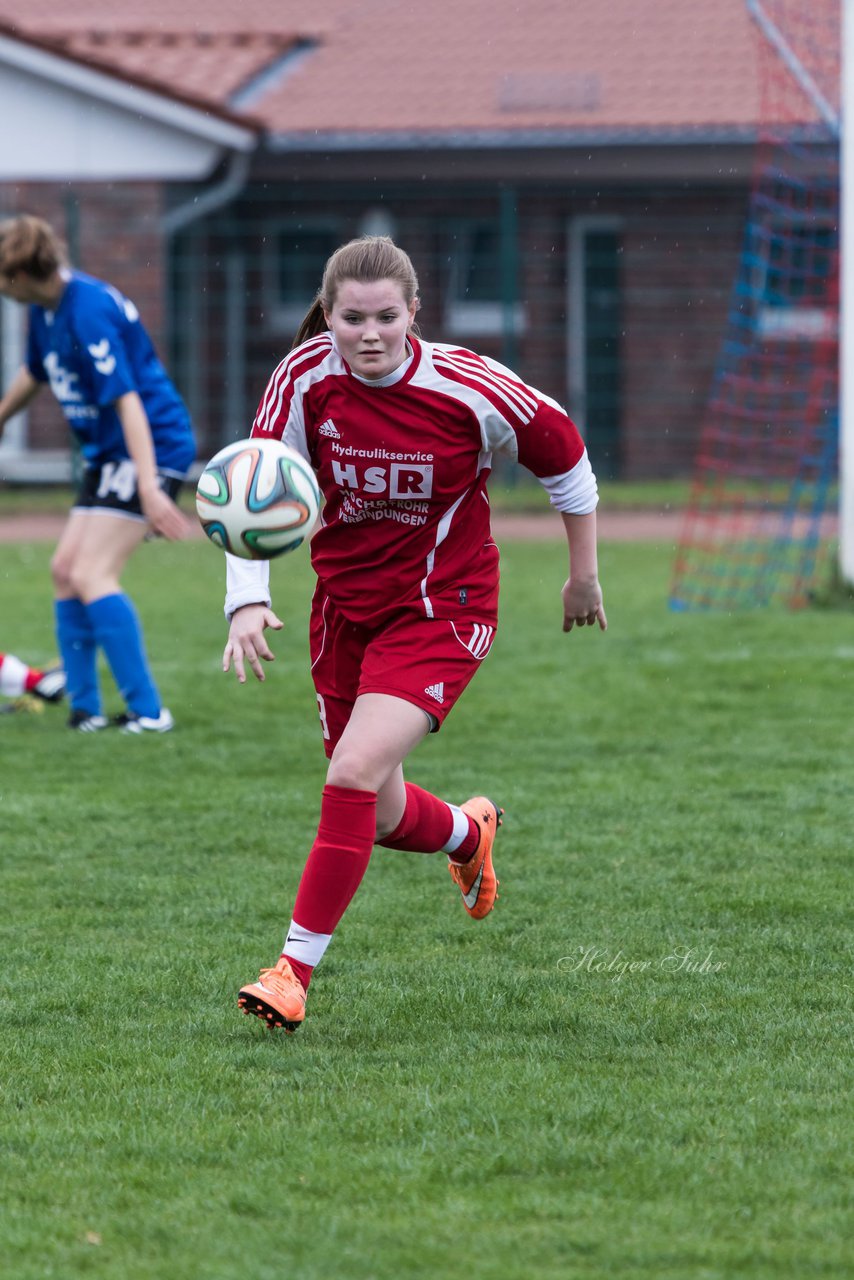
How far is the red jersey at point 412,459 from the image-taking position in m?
4.17

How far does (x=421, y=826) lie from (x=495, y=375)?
3.69 feet

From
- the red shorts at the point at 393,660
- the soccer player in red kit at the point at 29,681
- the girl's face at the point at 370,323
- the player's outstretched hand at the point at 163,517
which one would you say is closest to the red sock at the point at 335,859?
the red shorts at the point at 393,660

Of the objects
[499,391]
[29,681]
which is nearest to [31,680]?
[29,681]

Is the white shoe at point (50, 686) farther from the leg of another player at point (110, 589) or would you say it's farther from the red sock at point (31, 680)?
the leg of another player at point (110, 589)

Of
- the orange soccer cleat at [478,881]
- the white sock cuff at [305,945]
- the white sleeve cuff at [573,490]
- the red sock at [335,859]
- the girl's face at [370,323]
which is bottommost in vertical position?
the orange soccer cleat at [478,881]

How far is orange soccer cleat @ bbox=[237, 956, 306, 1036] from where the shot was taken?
3.86 meters

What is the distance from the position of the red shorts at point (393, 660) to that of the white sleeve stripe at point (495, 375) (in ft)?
1.68

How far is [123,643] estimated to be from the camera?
7.46 meters

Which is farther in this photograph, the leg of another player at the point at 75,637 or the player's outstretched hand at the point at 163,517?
the leg of another player at the point at 75,637

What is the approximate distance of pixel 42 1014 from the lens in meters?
4.08

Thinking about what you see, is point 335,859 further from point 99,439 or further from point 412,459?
point 99,439

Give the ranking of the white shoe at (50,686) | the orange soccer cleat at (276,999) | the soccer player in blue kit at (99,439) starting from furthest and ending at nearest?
the white shoe at (50,686) → the soccer player in blue kit at (99,439) → the orange soccer cleat at (276,999)

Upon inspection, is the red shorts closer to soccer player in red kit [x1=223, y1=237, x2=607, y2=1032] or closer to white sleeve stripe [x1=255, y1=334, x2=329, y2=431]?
soccer player in red kit [x1=223, y1=237, x2=607, y2=1032]

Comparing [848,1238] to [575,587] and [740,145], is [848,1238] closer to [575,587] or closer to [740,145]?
[575,587]
